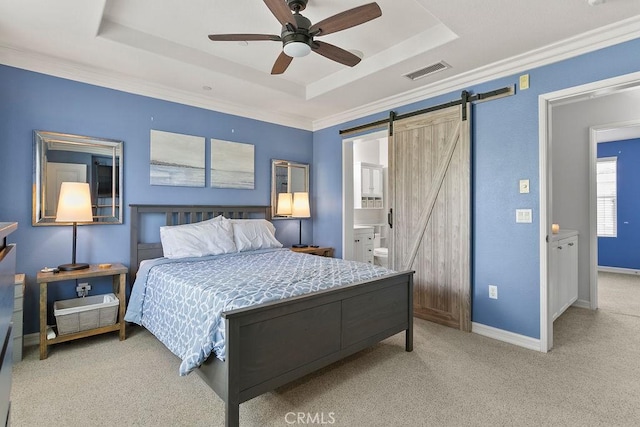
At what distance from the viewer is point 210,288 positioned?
2131 mm

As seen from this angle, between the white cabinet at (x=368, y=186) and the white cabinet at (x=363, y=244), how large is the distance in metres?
0.80

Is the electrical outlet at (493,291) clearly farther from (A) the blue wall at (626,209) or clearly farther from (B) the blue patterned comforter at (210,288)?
(A) the blue wall at (626,209)

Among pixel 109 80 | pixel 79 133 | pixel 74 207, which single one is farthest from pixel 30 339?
pixel 109 80

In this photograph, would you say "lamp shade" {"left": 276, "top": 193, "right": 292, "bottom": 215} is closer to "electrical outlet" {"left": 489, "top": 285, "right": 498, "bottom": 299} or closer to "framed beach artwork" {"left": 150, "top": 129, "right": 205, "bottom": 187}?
"framed beach artwork" {"left": 150, "top": 129, "right": 205, "bottom": 187}

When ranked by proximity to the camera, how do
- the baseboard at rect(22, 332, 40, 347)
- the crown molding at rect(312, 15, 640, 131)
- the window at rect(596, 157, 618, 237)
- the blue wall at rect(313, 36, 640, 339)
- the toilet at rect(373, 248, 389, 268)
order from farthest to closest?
the window at rect(596, 157, 618, 237) < the toilet at rect(373, 248, 389, 268) < the baseboard at rect(22, 332, 40, 347) < the blue wall at rect(313, 36, 640, 339) < the crown molding at rect(312, 15, 640, 131)

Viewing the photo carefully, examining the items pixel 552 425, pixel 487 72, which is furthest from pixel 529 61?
pixel 552 425

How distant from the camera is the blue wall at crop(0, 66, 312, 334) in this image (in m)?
2.87

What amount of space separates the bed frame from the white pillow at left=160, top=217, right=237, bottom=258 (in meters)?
1.55

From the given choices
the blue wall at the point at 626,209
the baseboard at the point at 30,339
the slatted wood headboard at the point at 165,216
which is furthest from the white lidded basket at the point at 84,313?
the blue wall at the point at 626,209

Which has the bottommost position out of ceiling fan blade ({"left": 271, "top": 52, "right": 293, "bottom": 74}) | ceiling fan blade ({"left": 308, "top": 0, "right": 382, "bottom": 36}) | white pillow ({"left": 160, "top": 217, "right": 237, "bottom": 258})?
white pillow ({"left": 160, "top": 217, "right": 237, "bottom": 258})

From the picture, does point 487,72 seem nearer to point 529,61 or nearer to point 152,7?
point 529,61

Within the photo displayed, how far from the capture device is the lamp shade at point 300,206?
4.60 metres

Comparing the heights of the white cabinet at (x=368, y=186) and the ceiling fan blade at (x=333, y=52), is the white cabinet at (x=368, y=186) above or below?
below

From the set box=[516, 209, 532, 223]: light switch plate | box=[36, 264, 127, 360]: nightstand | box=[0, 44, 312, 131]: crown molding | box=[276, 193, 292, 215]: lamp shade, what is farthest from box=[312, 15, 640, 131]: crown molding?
box=[36, 264, 127, 360]: nightstand
